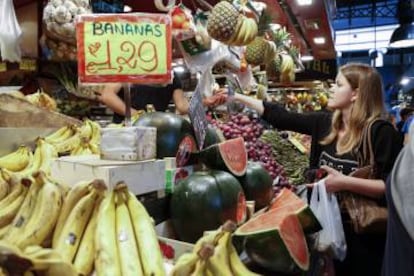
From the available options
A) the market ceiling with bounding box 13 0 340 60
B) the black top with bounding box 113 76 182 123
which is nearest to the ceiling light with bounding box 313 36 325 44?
the market ceiling with bounding box 13 0 340 60

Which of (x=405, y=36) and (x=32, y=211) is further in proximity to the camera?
(x=405, y=36)

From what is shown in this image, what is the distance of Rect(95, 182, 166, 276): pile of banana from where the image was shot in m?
0.97

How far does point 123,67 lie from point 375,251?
1.67m

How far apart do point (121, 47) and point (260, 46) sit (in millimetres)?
2997

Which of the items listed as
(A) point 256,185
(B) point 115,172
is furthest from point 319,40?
(B) point 115,172

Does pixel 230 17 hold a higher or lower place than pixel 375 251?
higher

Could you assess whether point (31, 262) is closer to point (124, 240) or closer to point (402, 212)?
point (124, 240)

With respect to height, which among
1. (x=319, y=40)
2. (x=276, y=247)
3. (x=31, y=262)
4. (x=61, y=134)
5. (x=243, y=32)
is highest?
(x=319, y=40)

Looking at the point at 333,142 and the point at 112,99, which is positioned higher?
the point at 112,99

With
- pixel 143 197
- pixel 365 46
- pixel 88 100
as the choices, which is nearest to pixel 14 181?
pixel 143 197

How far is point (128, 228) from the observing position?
108 cm

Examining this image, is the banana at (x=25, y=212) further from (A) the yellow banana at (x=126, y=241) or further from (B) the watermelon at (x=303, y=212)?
(B) the watermelon at (x=303, y=212)

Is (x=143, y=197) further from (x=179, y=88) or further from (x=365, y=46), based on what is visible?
(x=365, y=46)

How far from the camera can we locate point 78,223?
1128 millimetres
